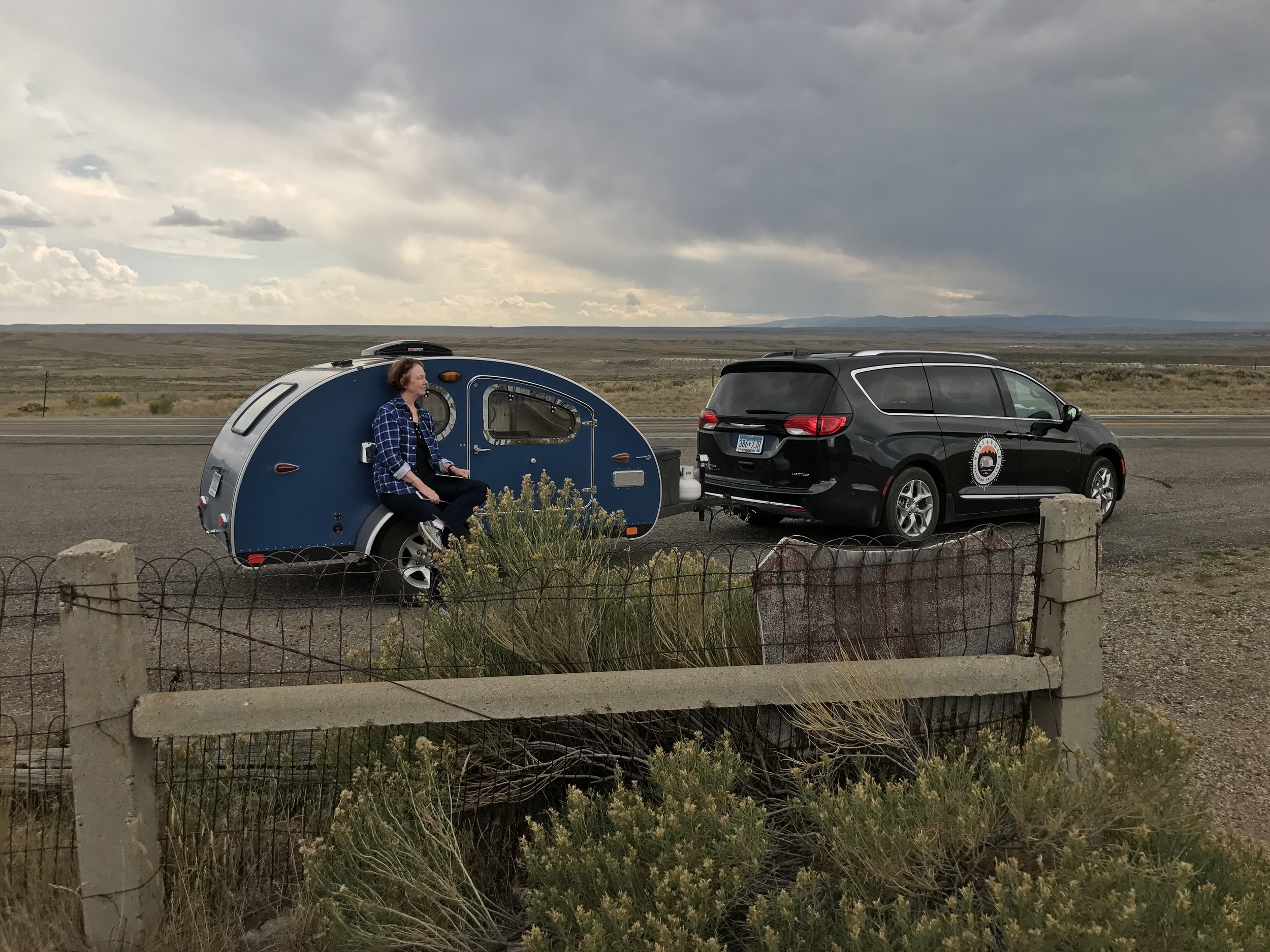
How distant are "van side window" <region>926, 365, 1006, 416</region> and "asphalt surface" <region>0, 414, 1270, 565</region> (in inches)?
65.0

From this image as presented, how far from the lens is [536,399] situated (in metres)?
8.08

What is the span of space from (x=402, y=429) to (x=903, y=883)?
4.93m

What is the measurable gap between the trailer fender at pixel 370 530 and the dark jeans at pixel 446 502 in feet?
0.32

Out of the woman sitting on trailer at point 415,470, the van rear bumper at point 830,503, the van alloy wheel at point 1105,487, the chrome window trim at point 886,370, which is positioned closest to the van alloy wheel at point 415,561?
the woman sitting on trailer at point 415,470

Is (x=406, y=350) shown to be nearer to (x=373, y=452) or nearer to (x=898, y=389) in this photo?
(x=373, y=452)

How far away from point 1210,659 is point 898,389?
403 cm

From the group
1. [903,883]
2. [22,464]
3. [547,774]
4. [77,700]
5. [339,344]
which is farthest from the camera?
[339,344]

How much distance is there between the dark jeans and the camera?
22.7 ft

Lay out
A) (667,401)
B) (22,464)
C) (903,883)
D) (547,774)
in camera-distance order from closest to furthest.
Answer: (903,883)
(547,774)
(22,464)
(667,401)

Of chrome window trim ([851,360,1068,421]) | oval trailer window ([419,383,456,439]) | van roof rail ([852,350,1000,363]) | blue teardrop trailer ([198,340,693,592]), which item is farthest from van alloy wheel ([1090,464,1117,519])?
oval trailer window ([419,383,456,439])

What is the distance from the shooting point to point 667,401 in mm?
33594

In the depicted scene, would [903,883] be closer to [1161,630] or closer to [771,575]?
[771,575]

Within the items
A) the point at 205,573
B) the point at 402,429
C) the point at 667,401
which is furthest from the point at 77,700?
the point at 667,401

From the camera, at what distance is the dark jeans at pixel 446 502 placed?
6.91 metres
